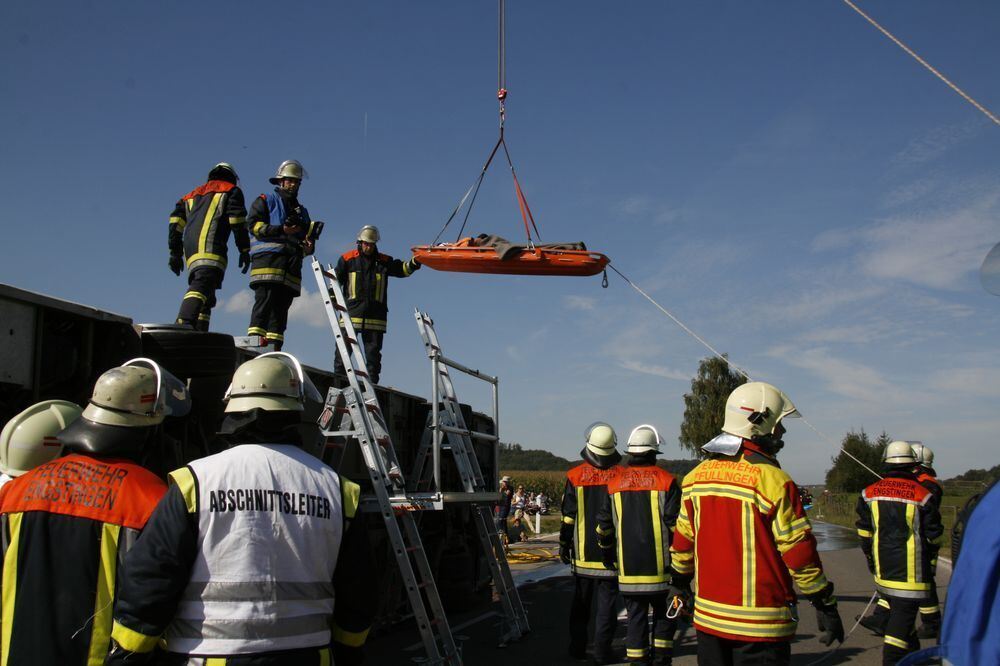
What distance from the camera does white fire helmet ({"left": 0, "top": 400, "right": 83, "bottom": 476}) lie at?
12.0ft

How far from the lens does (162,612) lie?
2.51 metres

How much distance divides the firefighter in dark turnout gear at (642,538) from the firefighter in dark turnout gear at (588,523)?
10.2 inches

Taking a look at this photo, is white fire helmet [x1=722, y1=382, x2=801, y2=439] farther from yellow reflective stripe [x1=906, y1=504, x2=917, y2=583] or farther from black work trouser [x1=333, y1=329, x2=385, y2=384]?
black work trouser [x1=333, y1=329, x2=385, y2=384]

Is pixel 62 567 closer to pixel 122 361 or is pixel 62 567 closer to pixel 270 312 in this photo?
pixel 122 361

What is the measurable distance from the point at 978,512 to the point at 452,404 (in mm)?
6743

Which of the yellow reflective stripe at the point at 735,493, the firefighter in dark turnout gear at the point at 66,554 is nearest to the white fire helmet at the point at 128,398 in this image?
the firefighter in dark turnout gear at the point at 66,554

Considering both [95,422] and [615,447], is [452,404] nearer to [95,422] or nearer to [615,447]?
[615,447]

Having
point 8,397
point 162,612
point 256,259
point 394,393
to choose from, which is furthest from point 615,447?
point 162,612

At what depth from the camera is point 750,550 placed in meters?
4.01

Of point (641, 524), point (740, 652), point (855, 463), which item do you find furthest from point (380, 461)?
point (855, 463)

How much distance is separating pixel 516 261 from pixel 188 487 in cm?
647

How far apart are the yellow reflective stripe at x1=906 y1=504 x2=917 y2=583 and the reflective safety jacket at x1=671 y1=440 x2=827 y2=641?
3.07m

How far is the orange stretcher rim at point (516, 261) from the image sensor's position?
8812 mm

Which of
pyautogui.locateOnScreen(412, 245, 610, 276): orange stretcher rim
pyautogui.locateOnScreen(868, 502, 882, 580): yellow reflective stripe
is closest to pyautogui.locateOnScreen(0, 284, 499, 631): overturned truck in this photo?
pyautogui.locateOnScreen(412, 245, 610, 276): orange stretcher rim
